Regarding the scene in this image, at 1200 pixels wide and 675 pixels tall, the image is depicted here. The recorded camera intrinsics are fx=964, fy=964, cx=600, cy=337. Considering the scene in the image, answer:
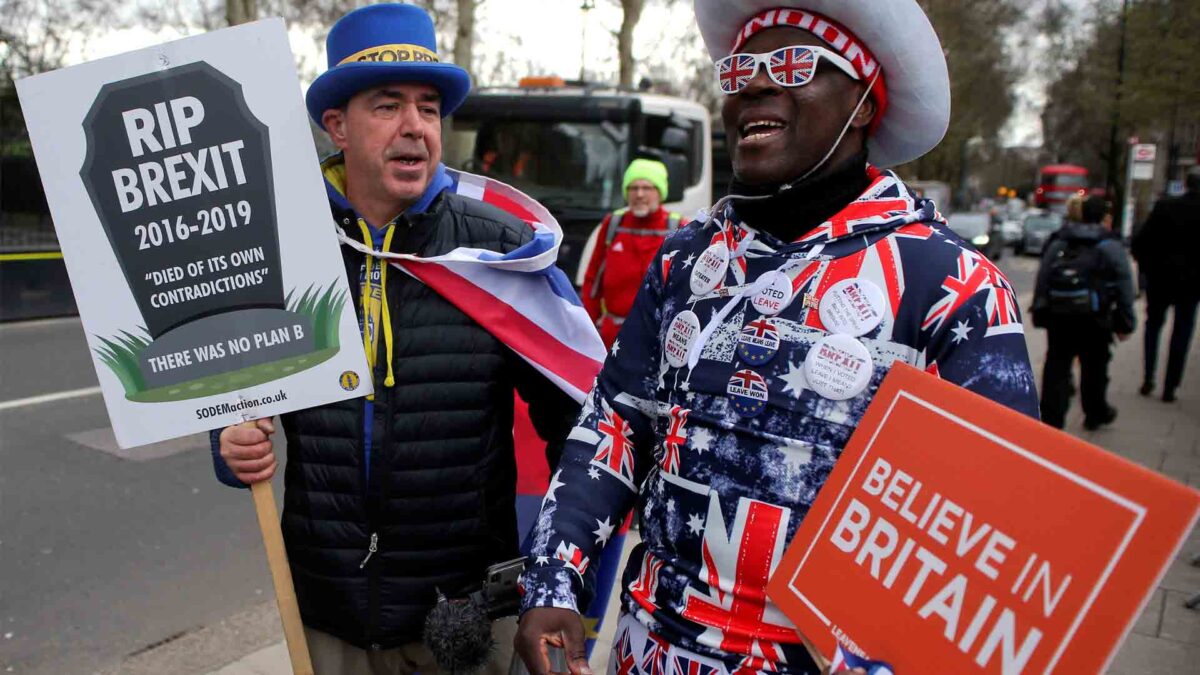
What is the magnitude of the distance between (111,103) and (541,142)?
7186 mm

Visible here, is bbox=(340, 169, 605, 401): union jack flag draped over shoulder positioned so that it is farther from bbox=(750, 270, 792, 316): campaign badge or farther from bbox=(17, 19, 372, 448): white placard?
bbox=(750, 270, 792, 316): campaign badge

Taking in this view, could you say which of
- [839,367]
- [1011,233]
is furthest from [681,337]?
[1011,233]

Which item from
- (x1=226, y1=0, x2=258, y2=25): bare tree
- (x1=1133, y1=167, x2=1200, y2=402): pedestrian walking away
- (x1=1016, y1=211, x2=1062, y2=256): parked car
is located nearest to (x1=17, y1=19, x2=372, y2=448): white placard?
(x1=1133, y1=167, x2=1200, y2=402): pedestrian walking away

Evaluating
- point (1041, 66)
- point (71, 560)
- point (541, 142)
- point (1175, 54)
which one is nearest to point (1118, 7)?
point (1175, 54)

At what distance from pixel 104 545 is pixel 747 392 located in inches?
164

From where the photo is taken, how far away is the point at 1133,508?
100 centimetres

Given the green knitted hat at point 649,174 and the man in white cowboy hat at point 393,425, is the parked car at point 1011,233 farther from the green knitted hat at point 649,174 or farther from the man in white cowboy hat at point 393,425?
the man in white cowboy hat at point 393,425

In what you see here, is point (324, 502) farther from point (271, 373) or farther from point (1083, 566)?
point (1083, 566)

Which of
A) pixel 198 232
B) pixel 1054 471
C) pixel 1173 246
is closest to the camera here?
pixel 1054 471

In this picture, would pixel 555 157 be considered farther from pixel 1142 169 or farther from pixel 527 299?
pixel 1142 169

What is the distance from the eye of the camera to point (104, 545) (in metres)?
4.59

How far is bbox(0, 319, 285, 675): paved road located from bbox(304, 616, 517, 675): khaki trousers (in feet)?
6.32

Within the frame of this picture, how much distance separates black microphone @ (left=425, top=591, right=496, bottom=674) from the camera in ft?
6.17

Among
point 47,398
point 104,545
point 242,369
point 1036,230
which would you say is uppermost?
point 242,369
